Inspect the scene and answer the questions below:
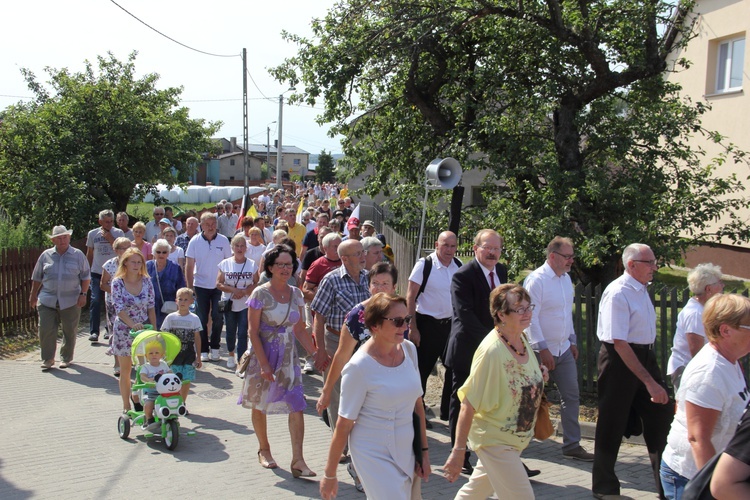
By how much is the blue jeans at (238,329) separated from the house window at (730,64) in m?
13.6

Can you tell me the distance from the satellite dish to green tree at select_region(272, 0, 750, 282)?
1.01 metres

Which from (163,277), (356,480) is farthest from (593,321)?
(163,277)

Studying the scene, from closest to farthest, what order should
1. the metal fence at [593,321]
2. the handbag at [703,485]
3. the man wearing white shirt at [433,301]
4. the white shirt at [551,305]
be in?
the handbag at [703,485], the white shirt at [551,305], the man wearing white shirt at [433,301], the metal fence at [593,321]

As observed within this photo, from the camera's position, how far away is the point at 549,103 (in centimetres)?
1115

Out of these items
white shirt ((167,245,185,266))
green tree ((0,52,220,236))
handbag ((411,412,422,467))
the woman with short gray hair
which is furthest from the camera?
green tree ((0,52,220,236))

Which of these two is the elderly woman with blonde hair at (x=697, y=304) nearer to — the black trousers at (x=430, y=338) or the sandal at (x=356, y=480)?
the black trousers at (x=430, y=338)

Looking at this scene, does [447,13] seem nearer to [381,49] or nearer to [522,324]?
[381,49]

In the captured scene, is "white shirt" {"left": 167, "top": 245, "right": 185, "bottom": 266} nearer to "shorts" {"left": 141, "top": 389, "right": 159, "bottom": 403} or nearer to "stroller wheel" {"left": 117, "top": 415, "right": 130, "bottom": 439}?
"stroller wheel" {"left": 117, "top": 415, "right": 130, "bottom": 439}

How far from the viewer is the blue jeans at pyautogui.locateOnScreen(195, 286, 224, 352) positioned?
34.1 feet

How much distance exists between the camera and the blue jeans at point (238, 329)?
9.85 metres

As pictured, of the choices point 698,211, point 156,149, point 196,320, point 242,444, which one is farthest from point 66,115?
point 698,211

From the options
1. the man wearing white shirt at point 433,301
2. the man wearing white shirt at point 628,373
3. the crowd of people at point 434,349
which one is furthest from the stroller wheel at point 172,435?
the man wearing white shirt at point 628,373

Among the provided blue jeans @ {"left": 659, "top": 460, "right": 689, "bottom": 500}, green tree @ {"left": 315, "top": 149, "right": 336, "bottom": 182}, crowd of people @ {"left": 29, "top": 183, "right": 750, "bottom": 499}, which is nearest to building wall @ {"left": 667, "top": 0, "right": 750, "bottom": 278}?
crowd of people @ {"left": 29, "top": 183, "right": 750, "bottom": 499}

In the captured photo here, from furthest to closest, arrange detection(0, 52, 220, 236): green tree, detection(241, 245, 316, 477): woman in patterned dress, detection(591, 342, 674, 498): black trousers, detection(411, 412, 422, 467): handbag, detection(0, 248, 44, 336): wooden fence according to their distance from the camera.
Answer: detection(0, 52, 220, 236): green tree
detection(0, 248, 44, 336): wooden fence
detection(241, 245, 316, 477): woman in patterned dress
detection(591, 342, 674, 498): black trousers
detection(411, 412, 422, 467): handbag
